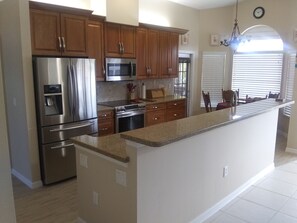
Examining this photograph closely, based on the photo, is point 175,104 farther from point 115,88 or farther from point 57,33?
point 57,33

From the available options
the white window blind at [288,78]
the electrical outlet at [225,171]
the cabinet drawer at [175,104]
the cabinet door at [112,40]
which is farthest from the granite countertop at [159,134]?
the white window blind at [288,78]

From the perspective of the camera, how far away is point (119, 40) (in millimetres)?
4637

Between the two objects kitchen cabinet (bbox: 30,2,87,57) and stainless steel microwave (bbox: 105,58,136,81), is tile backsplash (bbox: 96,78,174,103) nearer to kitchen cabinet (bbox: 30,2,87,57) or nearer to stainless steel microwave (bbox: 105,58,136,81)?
stainless steel microwave (bbox: 105,58,136,81)

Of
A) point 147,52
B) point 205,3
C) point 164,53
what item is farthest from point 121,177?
point 205,3

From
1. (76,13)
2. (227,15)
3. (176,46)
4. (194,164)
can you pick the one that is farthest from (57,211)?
(227,15)

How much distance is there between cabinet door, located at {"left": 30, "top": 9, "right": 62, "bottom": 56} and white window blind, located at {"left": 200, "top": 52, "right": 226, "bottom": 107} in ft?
14.6

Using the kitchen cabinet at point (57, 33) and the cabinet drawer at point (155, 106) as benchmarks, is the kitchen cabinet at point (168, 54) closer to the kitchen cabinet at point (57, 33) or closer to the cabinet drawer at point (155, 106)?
the cabinet drawer at point (155, 106)

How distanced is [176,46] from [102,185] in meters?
4.33

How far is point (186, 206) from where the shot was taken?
2.51m

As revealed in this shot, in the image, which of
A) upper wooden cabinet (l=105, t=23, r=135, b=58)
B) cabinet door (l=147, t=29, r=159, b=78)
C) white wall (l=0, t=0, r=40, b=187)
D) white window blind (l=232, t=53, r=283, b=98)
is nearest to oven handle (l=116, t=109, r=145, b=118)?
cabinet door (l=147, t=29, r=159, b=78)

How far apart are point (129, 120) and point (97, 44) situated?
4.71ft

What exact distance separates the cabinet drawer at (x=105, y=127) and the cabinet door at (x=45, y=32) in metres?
1.28

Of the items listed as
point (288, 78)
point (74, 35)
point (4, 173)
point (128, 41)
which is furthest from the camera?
point (288, 78)

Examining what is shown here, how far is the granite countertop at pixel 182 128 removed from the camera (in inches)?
73.5
